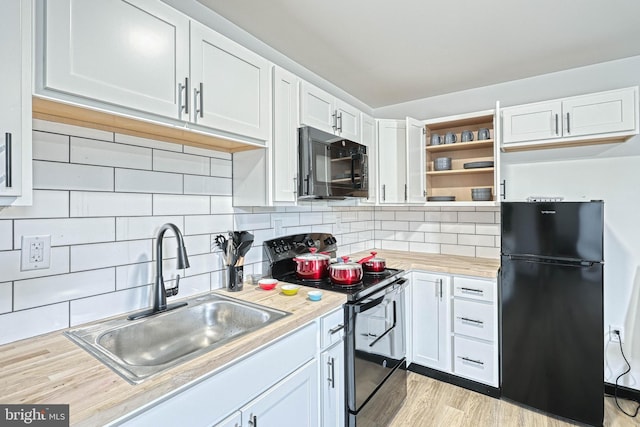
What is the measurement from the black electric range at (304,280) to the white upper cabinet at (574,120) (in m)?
1.38

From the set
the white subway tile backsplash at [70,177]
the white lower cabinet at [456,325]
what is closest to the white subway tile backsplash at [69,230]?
the white subway tile backsplash at [70,177]

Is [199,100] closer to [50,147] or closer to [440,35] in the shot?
[50,147]

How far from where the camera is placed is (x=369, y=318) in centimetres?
184

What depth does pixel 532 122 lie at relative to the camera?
2.29m

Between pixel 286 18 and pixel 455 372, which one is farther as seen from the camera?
pixel 455 372

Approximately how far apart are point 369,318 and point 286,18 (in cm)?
179

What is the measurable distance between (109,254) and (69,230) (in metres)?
0.18

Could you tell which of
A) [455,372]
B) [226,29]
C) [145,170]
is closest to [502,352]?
[455,372]

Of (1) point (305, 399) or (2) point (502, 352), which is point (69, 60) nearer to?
(1) point (305, 399)

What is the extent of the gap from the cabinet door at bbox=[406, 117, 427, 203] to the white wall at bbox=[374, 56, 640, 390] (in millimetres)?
703

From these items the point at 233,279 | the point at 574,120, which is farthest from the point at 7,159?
the point at 574,120

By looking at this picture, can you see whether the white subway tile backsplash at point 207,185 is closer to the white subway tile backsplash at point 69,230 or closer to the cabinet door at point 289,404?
the white subway tile backsplash at point 69,230

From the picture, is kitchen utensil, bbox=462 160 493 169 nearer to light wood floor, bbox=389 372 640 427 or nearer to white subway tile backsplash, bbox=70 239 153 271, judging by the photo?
light wood floor, bbox=389 372 640 427
